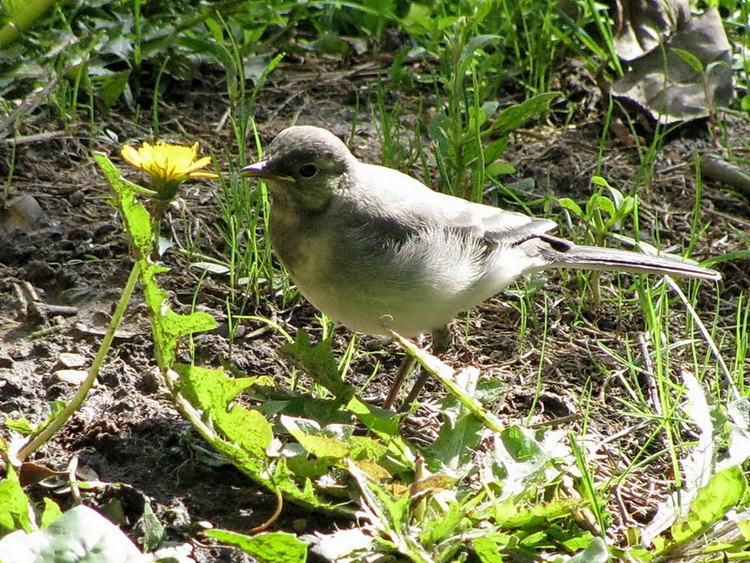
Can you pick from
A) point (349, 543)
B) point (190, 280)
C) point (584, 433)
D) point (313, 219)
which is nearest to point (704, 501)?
point (584, 433)

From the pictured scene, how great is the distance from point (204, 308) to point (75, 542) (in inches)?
78.1

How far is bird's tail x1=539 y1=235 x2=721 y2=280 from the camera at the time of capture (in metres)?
4.68

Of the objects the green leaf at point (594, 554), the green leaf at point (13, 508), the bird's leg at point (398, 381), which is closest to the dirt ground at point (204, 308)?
the bird's leg at point (398, 381)

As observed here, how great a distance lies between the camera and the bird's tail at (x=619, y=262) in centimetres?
468

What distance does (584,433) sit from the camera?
3740 mm

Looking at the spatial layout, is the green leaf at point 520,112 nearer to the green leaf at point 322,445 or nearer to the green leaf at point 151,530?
the green leaf at point 322,445

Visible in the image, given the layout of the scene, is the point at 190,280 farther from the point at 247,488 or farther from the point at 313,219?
the point at 247,488

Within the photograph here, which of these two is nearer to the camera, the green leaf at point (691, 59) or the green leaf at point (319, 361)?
the green leaf at point (319, 361)

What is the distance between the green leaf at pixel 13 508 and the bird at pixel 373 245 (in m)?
1.55

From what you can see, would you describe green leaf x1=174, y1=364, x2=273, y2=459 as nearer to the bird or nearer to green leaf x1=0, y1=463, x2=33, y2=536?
green leaf x1=0, y1=463, x2=33, y2=536

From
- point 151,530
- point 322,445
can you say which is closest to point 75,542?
point 151,530

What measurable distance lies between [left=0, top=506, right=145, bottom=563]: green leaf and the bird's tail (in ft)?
8.72

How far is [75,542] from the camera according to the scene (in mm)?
2717

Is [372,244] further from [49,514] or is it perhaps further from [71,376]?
[49,514]
